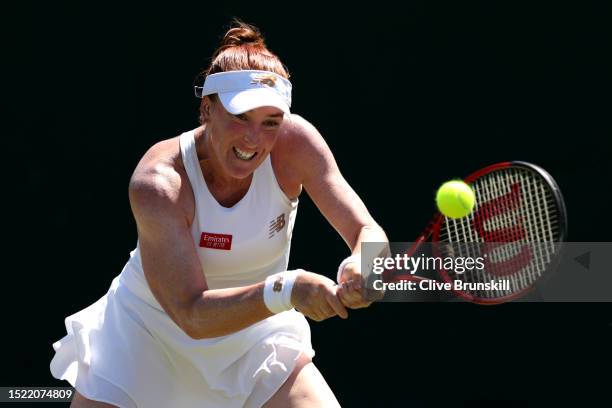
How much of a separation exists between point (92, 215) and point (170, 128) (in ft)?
1.58

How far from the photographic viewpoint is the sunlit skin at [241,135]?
279cm

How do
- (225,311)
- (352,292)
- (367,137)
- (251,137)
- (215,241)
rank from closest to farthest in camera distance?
(352,292), (225,311), (251,137), (215,241), (367,137)

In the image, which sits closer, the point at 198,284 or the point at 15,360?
the point at 198,284

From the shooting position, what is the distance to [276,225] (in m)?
2.98

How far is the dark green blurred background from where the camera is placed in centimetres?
434

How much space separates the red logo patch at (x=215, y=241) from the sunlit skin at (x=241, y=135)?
0.14 metres

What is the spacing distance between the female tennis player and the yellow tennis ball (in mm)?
176

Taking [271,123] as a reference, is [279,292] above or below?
below

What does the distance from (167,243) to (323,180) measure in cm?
46

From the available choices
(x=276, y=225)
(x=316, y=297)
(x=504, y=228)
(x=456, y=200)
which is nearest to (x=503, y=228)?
(x=504, y=228)

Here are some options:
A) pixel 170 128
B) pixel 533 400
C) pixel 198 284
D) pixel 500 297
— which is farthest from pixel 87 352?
pixel 533 400

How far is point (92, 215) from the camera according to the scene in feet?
15.1

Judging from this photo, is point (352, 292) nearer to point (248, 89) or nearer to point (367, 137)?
point (248, 89)

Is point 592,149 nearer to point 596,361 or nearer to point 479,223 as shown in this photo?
point 596,361
